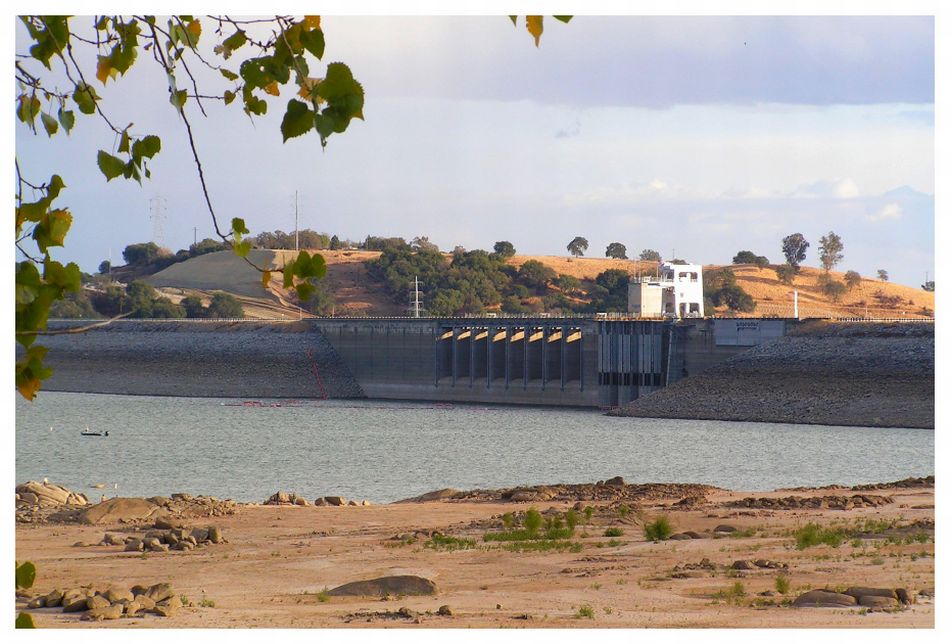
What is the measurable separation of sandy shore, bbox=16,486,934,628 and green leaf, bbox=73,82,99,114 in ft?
30.5

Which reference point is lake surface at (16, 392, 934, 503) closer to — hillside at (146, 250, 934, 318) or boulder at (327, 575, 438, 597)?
boulder at (327, 575, 438, 597)

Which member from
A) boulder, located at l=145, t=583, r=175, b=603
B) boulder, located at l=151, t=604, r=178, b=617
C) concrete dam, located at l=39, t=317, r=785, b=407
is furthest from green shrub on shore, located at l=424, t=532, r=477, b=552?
concrete dam, located at l=39, t=317, r=785, b=407

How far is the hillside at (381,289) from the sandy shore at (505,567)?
10867 centimetres

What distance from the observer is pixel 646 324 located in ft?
248

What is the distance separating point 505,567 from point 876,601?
567 cm

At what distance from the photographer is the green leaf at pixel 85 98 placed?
5219 millimetres

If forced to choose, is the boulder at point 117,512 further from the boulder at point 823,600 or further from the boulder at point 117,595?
the boulder at point 823,600

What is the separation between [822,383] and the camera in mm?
65562

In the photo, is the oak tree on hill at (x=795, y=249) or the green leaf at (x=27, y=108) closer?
the green leaf at (x=27, y=108)

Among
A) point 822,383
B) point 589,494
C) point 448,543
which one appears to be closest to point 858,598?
point 448,543

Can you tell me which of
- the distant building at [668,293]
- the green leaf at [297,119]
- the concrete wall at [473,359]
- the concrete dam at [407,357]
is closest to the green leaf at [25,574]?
the green leaf at [297,119]
